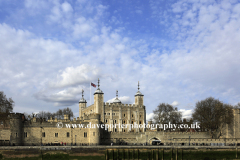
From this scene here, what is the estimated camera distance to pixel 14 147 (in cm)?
5281

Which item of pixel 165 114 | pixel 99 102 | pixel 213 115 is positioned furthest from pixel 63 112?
pixel 213 115

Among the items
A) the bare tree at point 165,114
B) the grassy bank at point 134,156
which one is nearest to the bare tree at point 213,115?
the bare tree at point 165,114

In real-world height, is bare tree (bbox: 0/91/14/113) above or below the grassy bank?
above

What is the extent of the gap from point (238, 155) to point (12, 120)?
4578 cm

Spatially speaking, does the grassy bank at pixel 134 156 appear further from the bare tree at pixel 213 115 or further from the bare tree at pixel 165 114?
the bare tree at pixel 165 114

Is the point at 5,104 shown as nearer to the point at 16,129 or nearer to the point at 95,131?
the point at 16,129

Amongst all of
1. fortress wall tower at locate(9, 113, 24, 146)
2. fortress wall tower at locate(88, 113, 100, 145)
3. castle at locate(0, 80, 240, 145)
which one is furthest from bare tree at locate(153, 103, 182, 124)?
fortress wall tower at locate(9, 113, 24, 146)

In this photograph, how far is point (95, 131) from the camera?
61.9 m

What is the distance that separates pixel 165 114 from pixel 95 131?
2888cm

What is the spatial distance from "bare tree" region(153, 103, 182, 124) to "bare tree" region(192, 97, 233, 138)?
451 inches

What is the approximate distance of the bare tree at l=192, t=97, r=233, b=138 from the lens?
232ft

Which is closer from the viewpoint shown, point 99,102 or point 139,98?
point 99,102

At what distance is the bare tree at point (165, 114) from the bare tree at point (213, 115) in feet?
37.6

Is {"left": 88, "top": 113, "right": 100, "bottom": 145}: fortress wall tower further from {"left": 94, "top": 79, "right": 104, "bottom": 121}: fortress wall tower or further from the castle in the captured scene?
{"left": 94, "top": 79, "right": 104, "bottom": 121}: fortress wall tower
